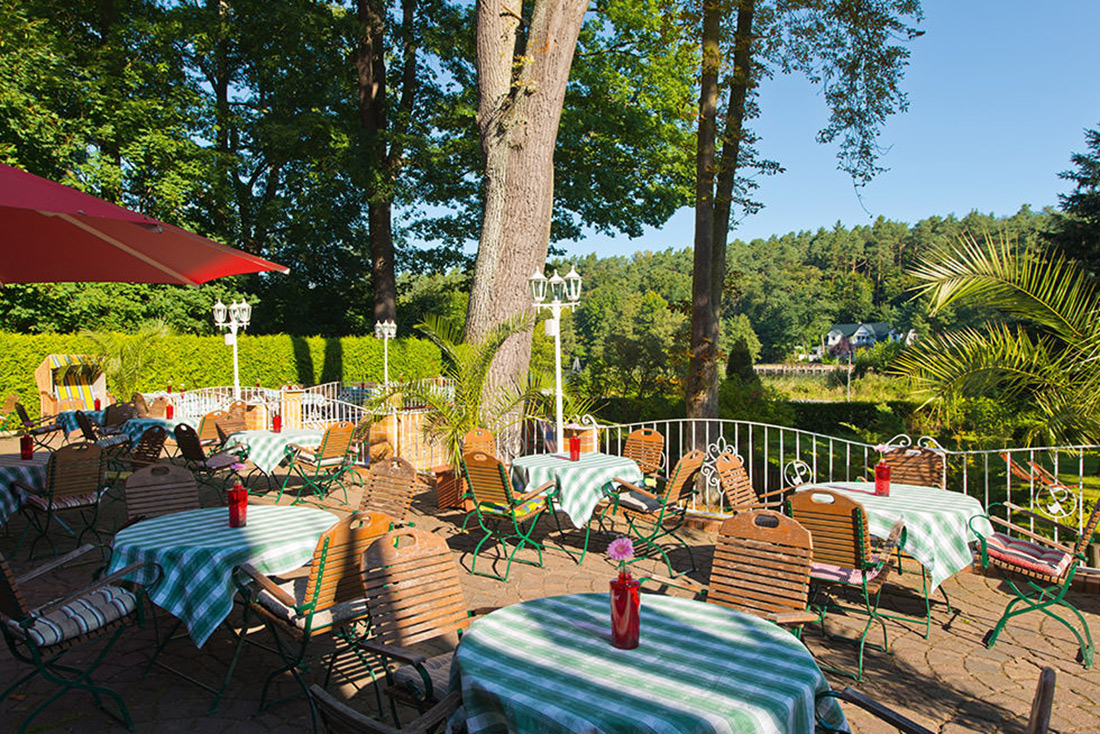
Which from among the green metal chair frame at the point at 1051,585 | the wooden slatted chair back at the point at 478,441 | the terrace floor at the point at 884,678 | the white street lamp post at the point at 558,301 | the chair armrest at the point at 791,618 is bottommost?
the terrace floor at the point at 884,678

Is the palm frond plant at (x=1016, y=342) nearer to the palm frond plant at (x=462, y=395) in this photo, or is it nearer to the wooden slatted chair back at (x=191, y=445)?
the palm frond plant at (x=462, y=395)

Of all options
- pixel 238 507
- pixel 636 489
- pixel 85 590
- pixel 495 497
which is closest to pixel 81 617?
pixel 85 590

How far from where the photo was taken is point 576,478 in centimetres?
620

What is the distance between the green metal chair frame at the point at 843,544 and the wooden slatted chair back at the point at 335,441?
223 inches

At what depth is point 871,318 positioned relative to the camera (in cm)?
9088

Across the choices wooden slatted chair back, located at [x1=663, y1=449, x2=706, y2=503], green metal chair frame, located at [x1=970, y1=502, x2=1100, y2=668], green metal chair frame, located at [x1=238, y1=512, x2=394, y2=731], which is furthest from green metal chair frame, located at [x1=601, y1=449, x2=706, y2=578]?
green metal chair frame, located at [x1=238, y1=512, x2=394, y2=731]

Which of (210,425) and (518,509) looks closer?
(518,509)

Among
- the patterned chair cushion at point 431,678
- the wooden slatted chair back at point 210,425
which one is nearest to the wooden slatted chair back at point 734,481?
the patterned chair cushion at point 431,678

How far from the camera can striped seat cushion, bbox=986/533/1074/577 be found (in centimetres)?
439

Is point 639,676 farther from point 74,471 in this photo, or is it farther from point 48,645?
point 74,471

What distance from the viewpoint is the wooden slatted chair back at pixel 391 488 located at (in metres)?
5.08

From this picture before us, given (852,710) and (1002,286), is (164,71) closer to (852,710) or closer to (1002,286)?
(1002,286)

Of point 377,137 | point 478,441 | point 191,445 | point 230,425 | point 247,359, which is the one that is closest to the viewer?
point 478,441

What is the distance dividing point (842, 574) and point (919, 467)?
248 centimetres
